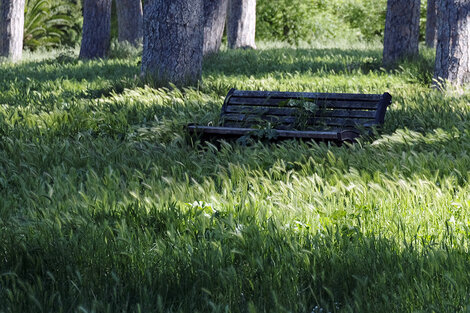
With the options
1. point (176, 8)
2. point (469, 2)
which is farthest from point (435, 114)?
point (176, 8)

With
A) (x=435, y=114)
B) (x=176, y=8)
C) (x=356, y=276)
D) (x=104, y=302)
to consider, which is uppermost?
(x=176, y=8)

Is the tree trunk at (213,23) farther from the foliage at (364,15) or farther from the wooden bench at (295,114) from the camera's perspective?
the foliage at (364,15)

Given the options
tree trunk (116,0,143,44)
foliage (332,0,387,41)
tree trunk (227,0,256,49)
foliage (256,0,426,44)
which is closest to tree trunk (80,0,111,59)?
tree trunk (116,0,143,44)

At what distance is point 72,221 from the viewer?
148 inches

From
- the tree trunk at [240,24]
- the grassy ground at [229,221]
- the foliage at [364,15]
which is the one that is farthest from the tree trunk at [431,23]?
the grassy ground at [229,221]

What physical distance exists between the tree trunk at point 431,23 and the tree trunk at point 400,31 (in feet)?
25.6

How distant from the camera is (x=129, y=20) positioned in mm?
20094

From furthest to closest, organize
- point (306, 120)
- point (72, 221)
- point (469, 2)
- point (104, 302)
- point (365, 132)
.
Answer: point (469, 2) < point (306, 120) < point (365, 132) < point (72, 221) < point (104, 302)

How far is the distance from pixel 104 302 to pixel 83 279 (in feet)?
0.84

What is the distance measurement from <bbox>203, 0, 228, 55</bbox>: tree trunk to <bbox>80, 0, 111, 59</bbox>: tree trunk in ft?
10.2

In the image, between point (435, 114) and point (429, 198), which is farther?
point (435, 114)

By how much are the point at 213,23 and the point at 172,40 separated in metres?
5.36

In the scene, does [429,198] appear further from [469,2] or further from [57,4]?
[57,4]

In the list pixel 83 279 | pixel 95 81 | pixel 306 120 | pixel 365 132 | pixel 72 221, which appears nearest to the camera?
pixel 83 279
